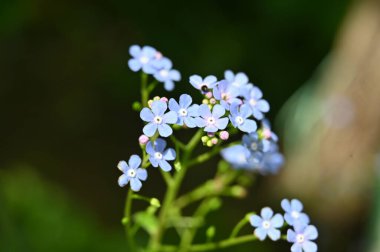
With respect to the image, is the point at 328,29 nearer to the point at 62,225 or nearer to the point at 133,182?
the point at 62,225

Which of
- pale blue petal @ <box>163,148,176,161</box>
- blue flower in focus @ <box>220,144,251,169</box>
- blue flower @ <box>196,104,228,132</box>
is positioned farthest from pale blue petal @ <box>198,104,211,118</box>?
blue flower in focus @ <box>220,144,251,169</box>

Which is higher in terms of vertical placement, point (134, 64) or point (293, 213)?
point (134, 64)

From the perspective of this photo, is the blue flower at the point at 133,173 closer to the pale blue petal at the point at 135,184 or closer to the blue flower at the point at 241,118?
the pale blue petal at the point at 135,184

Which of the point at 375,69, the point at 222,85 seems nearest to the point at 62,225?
the point at 222,85

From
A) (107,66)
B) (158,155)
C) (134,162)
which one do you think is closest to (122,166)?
(134,162)

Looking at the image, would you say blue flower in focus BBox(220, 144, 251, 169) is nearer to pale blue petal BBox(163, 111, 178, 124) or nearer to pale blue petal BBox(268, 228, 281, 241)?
pale blue petal BBox(268, 228, 281, 241)

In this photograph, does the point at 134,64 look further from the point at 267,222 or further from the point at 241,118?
the point at 267,222

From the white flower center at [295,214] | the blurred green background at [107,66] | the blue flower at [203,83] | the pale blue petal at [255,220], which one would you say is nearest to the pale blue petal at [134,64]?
the blue flower at [203,83]
